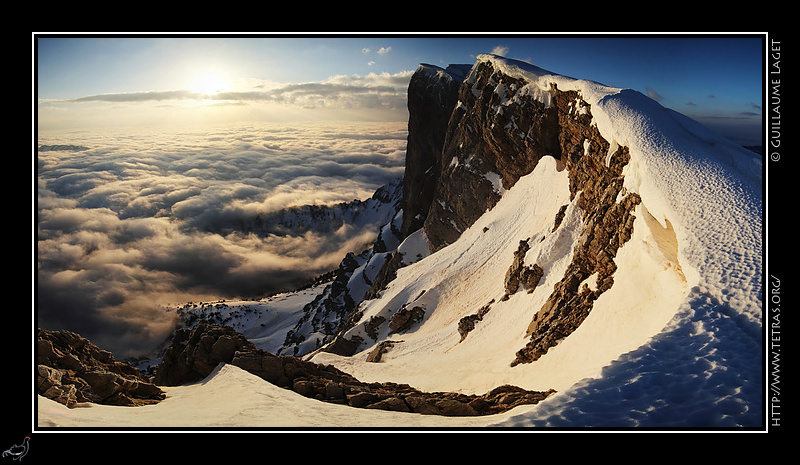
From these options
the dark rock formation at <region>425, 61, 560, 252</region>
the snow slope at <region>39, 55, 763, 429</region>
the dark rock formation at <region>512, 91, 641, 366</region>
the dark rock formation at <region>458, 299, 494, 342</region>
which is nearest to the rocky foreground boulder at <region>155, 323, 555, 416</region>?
the snow slope at <region>39, 55, 763, 429</region>

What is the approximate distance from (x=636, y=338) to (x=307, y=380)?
41.1ft

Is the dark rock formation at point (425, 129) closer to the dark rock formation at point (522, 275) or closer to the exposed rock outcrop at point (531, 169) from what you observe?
the exposed rock outcrop at point (531, 169)

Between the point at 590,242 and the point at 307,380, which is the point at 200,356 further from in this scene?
the point at 590,242

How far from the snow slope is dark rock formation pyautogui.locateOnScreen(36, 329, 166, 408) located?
892mm

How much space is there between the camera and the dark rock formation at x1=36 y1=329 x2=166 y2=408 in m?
14.0

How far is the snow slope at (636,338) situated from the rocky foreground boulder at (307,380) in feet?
3.41

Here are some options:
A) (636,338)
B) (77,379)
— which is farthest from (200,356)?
(636,338)

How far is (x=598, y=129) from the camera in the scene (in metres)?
32.3

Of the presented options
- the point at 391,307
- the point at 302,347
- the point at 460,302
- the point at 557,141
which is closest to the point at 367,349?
the point at 391,307

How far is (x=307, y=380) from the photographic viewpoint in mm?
19469

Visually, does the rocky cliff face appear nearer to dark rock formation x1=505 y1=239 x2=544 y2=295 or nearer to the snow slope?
dark rock formation x1=505 y1=239 x2=544 y2=295

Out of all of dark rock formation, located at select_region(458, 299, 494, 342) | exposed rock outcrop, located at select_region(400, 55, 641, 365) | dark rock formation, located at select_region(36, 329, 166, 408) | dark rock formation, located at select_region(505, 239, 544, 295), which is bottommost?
dark rock formation, located at select_region(458, 299, 494, 342)

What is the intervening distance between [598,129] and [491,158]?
29071 millimetres
